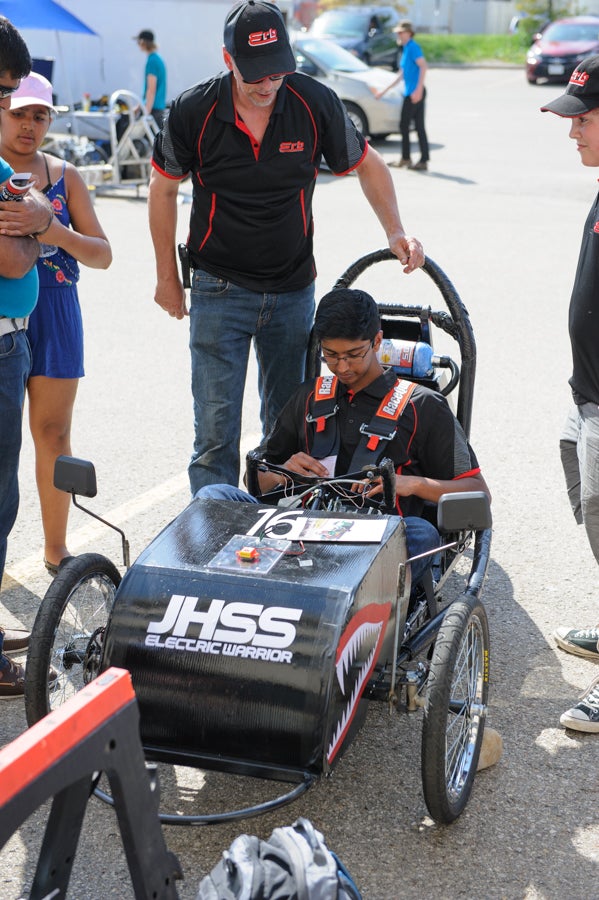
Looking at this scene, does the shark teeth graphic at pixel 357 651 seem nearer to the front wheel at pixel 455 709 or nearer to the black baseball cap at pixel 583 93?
the front wheel at pixel 455 709

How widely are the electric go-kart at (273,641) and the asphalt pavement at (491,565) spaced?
0.69ft

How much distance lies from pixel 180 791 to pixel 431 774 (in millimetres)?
793

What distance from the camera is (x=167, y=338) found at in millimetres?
8062

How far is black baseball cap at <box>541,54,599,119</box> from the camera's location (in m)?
3.51

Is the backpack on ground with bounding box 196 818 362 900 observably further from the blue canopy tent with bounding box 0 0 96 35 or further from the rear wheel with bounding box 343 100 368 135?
the rear wheel with bounding box 343 100 368 135

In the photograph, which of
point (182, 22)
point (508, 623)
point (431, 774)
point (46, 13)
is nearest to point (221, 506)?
point (431, 774)

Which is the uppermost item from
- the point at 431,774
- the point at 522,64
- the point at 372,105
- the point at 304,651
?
the point at 304,651

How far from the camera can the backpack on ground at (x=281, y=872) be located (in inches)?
87.9

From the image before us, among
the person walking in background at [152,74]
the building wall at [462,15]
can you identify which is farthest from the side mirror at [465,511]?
the building wall at [462,15]

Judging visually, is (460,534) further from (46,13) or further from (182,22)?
(182,22)

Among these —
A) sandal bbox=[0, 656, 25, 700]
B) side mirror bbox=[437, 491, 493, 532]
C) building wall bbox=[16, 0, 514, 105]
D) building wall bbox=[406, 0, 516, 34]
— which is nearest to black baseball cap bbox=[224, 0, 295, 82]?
side mirror bbox=[437, 491, 493, 532]

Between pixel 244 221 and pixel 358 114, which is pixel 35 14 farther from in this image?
pixel 244 221

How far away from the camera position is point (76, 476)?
342 centimetres

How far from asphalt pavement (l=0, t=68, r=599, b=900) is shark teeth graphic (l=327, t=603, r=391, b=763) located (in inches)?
15.2
